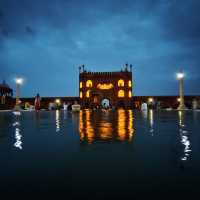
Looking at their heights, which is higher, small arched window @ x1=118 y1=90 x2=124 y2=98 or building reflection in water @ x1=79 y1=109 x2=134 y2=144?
small arched window @ x1=118 y1=90 x2=124 y2=98

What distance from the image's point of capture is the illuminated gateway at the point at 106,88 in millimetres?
61844

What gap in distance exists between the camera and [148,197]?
267cm

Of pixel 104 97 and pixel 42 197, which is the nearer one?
pixel 42 197

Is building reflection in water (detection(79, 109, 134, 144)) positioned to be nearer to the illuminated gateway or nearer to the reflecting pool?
the reflecting pool

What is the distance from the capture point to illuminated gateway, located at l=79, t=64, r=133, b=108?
203 ft

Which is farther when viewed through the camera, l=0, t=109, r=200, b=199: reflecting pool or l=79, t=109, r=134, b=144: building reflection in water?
l=79, t=109, r=134, b=144: building reflection in water

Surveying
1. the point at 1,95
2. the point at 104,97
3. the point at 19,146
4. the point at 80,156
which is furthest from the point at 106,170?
the point at 104,97

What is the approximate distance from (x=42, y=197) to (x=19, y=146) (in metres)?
3.33

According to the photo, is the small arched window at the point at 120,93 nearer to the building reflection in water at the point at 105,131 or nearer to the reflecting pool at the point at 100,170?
the building reflection in water at the point at 105,131

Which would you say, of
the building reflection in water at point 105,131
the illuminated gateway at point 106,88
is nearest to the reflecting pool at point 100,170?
the building reflection in water at point 105,131

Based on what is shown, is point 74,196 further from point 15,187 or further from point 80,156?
point 80,156

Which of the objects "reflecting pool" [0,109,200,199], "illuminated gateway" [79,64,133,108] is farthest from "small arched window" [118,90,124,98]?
"reflecting pool" [0,109,200,199]

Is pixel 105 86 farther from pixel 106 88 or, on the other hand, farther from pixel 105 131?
pixel 105 131

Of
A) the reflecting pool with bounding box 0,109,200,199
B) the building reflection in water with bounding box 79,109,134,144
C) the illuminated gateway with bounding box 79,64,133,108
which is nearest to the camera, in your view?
the reflecting pool with bounding box 0,109,200,199
